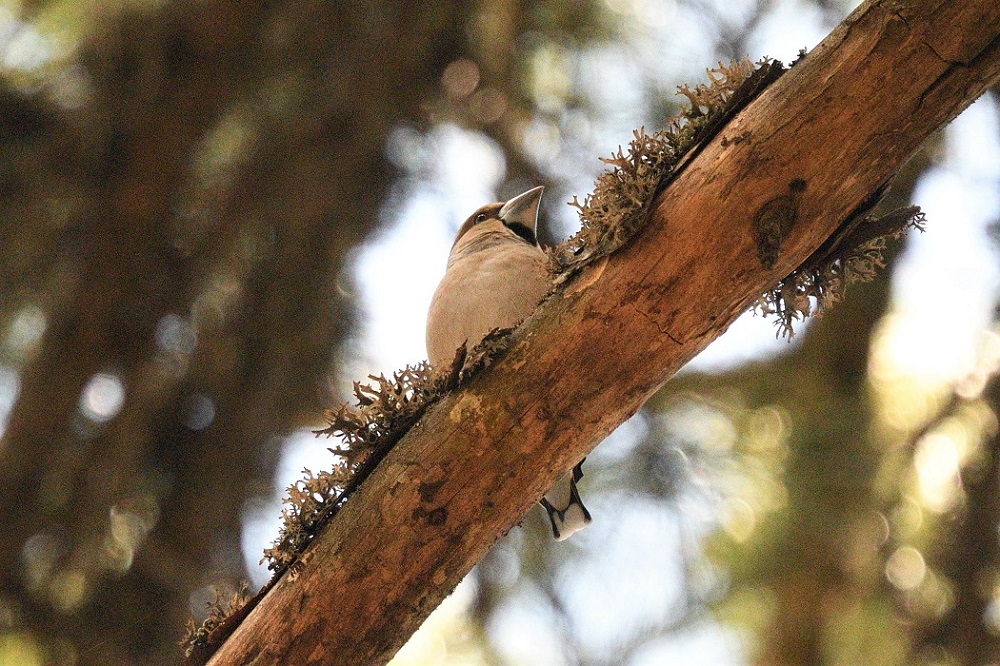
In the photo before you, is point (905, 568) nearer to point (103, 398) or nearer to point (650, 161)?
point (650, 161)

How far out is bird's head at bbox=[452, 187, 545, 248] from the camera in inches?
127

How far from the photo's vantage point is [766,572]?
343 cm

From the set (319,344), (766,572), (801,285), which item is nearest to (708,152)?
(801,285)

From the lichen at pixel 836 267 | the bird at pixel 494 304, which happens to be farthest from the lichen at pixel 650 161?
the bird at pixel 494 304

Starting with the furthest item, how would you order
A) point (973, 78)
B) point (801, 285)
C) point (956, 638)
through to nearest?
point (956, 638), point (801, 285), point (973, 78)

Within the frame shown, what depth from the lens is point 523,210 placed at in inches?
130

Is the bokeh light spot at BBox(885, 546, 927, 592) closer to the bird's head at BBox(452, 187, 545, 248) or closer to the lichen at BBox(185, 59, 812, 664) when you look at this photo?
the bird's head at BBox(452, 187, 545, 248)

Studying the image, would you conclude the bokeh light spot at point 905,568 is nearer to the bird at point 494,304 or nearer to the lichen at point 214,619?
the bird at point 494,304

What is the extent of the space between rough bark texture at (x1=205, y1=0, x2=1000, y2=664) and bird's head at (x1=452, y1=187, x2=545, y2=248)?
148 centimetres

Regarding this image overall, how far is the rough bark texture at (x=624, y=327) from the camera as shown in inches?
63.2

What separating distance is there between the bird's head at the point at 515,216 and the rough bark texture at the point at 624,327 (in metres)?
1.48

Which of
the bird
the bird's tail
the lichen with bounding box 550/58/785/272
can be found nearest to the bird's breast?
the bird

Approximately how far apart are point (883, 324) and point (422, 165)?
1937 mm

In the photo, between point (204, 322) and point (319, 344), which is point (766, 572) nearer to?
point (319, 344)
